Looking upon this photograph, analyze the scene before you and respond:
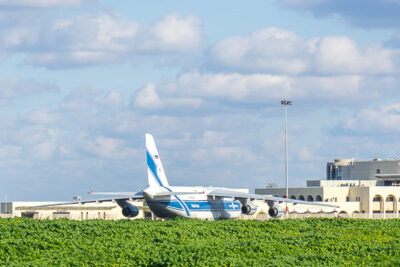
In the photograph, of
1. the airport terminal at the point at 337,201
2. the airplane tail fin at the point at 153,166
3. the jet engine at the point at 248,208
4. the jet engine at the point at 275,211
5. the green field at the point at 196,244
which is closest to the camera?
the green field at the point at 196,244

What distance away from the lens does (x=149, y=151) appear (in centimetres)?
7362

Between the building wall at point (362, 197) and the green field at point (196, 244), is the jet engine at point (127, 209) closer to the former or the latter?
the green field at point (196, 244)

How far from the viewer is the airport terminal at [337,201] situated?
93312mm

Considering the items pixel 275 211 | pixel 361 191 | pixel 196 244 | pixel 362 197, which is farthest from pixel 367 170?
pixel 196 244

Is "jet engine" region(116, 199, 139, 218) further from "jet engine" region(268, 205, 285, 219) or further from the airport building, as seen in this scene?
the airport building

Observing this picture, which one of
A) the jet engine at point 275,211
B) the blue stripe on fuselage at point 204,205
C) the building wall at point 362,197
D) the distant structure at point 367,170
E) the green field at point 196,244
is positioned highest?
the distant structure at point 367,170

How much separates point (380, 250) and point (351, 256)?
7.73 ft

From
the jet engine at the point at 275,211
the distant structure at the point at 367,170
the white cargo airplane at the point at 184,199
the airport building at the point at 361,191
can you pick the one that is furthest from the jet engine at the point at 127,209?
the distant structure at the point at 367,170

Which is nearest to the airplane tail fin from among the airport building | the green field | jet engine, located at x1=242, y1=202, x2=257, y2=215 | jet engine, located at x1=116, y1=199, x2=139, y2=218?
jet engine, located at x1=116, y1=199, x2=139, y2=218

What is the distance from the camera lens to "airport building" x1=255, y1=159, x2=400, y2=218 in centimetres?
10969

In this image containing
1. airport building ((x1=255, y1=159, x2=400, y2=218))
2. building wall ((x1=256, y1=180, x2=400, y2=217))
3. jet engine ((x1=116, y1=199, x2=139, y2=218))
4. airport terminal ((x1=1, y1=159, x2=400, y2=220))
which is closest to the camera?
jet engine ((x1=116, y1=199, x2=139, y2=218))

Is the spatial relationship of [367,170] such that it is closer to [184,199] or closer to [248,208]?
[248,208]

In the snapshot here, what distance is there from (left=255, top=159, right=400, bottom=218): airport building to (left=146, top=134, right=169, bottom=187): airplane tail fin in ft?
96.9

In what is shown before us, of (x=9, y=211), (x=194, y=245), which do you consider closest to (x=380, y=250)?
(x=194, y=245)
